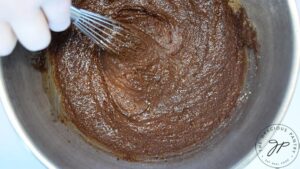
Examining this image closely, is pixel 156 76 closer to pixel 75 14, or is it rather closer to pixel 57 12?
pixel 75 14

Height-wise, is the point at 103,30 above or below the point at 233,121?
above

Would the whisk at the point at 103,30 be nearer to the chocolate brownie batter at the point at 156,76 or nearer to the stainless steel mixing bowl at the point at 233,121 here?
the chocolate brownie batter at the point at 156,76

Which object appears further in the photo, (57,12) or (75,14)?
(75,14)

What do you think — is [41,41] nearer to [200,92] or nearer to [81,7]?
[81,7]

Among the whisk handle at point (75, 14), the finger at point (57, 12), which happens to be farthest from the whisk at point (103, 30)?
the finger at point (57, 12)

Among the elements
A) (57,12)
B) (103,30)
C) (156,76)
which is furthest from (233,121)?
(57,12)

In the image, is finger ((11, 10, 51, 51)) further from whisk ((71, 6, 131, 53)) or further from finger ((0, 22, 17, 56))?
whisk ((71, 6, 131, 53))
